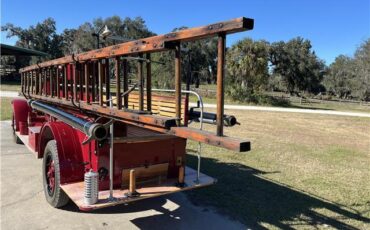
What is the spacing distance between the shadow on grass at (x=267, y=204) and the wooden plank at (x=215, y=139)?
204cm

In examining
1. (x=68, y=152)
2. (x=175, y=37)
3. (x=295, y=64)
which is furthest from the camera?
(x=295, y=64)

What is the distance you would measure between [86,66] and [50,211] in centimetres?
191

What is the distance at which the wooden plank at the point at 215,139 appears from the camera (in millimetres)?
2588

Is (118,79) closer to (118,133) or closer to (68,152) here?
(118,133)

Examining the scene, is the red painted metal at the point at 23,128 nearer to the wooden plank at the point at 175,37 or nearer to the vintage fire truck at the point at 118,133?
the vintage fire truck at the point at 118,133

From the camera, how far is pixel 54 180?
4.58 m

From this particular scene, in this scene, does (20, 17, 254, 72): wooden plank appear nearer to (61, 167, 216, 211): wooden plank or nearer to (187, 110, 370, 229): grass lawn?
(61, 167, 216, 211): wooden plank

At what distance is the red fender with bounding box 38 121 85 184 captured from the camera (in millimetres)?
4211

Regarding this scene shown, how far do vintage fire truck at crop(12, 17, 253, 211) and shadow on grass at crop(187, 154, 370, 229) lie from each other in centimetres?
71

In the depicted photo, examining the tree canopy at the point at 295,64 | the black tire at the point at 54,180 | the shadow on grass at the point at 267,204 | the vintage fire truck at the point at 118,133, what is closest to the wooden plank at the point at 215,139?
the vintage fire truck at the point at 118,133

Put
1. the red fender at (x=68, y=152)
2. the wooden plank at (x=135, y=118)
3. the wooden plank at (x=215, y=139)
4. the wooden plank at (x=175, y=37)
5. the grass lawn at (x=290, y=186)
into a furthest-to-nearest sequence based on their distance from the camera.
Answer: the grass lawn at (x=290, y=186) → the red fender at (x=68, y=152) → the wooden plank at (x=135, y=118) → the wooden plank at (x=215, y=139) → the wooden plank at (x=175, y=37)

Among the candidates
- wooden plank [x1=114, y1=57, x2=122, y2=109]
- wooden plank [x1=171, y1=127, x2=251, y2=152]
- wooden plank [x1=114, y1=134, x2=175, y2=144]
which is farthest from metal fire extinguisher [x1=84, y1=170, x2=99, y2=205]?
wooden plank [x1=171, y1=127, x2=251, y2=152]

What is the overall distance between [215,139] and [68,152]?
7.67 ft

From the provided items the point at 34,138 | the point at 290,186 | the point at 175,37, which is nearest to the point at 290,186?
the point at 290,186
